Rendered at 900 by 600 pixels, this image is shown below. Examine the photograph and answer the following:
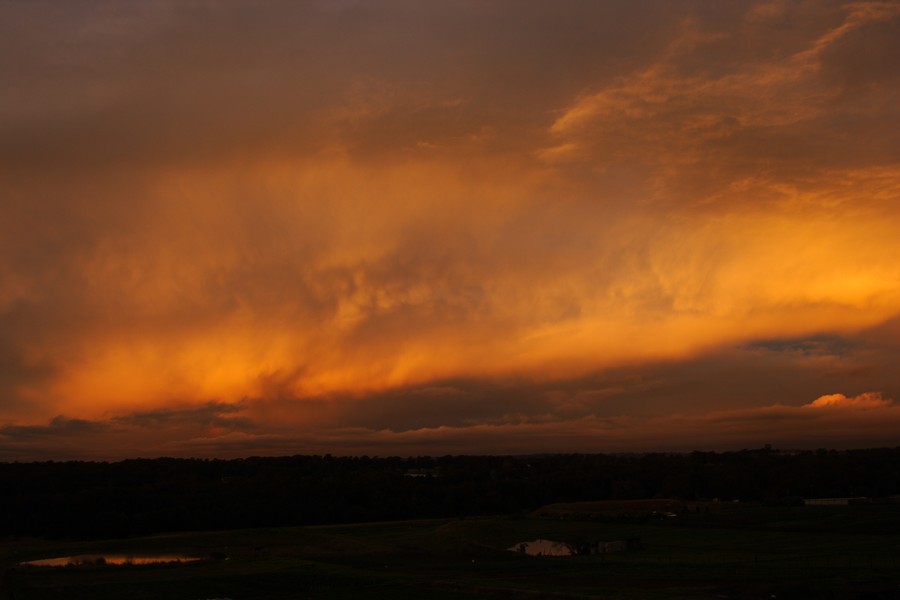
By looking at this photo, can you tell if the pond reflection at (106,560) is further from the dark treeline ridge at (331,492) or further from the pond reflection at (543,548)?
the pond reflection at (543,548)

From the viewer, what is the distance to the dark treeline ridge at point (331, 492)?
129 m

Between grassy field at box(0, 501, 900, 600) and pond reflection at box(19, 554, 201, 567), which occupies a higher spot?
grassy field at box(0, 501, 900, 600)

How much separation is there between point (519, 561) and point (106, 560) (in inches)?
1768

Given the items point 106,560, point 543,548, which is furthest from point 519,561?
point 106,560

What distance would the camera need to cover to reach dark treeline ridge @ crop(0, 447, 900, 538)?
129375 millimetres

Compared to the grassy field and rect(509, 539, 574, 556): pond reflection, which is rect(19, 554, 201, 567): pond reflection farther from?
rect(509, 539, 574, 556): pond reflection

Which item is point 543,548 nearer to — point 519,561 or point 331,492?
point 519,561

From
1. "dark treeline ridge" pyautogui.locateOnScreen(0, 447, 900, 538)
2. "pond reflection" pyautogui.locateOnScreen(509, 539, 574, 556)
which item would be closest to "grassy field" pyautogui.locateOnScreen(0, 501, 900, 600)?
"pond reflection" pyautogui.locateOnScreen(509, 539, 574, 556)

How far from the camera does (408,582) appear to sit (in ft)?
210

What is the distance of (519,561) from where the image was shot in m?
80.6

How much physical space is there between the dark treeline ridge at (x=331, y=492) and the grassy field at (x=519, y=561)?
12.1 meters

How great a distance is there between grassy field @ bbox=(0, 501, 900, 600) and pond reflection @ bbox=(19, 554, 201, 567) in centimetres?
281

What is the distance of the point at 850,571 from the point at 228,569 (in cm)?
5077

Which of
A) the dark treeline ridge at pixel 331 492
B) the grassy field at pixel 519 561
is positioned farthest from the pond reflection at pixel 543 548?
the dark treeline ridge at pixel 331 492
